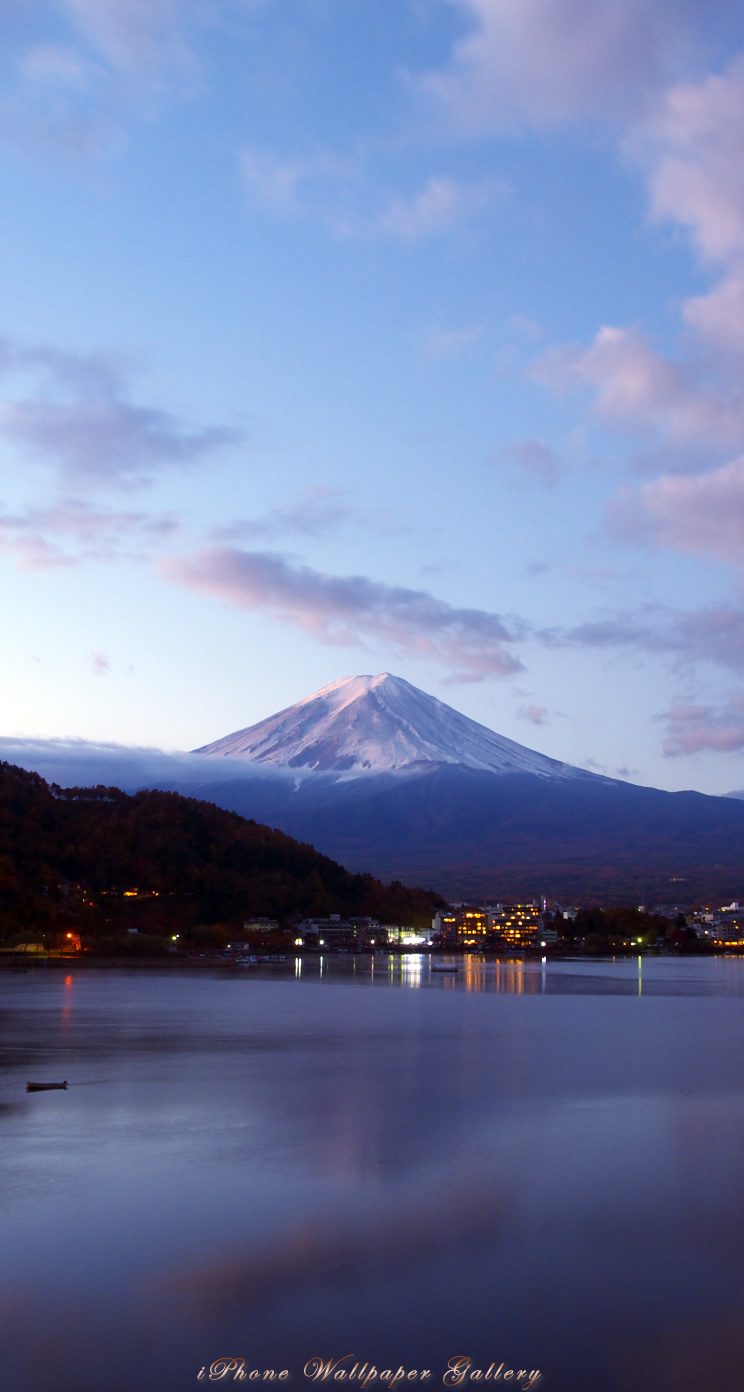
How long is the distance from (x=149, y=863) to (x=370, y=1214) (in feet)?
241

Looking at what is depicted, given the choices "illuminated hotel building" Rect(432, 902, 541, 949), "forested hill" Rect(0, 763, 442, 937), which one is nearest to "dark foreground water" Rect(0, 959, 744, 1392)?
"forested hill" Rect(0, 763, 442, 937)

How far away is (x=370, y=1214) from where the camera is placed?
9.55 m

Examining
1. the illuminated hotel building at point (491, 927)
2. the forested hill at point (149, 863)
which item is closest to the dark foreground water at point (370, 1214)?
the forested hill at point (149, 863)

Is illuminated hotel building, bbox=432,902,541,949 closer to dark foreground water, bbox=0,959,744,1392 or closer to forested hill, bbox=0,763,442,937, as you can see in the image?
forested hill, bbox=0,763,442,937

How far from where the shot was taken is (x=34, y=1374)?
629 centimetres

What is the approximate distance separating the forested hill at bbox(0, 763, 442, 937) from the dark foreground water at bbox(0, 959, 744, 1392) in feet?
180

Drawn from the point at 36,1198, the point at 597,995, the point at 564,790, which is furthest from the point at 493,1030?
the point at 564,790

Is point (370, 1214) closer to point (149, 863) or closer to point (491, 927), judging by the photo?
point (149, 863)

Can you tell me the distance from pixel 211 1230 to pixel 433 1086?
8667 mm

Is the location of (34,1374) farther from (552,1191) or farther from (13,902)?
(13,902)

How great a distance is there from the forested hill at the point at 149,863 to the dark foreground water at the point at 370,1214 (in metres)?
55.0

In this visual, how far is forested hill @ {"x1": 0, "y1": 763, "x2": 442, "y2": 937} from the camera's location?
75.3 m

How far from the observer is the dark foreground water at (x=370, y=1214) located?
6719 mm

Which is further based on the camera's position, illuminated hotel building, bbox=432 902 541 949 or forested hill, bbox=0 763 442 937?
illuminated hotel building, bbox=432 902 541 949
